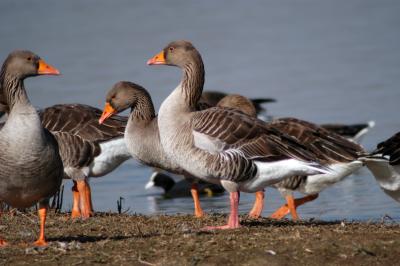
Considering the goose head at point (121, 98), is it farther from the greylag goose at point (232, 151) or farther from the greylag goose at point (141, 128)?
the greylag goose at point (232, 151)

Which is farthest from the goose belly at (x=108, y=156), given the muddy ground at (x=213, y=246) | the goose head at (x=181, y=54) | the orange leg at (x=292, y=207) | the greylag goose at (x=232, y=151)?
the muddy ground at (x=213, y=246)

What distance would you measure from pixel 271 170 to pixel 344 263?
2.14 metres

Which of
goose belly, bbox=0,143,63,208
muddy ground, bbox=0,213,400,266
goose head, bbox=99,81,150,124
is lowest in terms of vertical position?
muddy ground, bbox=0,213,400,266

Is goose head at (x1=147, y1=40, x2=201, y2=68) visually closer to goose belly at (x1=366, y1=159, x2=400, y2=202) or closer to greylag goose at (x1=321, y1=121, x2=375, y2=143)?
goose belly at (x1=366, y1=159, x2=400, y2=202)

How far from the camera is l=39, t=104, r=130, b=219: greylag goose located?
10.2 metres

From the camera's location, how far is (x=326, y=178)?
10.7 metres

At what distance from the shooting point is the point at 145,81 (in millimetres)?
23594

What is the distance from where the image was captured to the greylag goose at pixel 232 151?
833 cm

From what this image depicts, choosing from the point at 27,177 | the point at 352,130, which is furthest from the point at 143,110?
the point at 352,130

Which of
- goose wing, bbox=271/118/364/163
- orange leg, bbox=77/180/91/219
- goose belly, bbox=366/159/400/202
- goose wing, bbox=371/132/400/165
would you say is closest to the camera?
goose wing, bbox=371/132/400/165

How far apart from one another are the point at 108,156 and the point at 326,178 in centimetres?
269

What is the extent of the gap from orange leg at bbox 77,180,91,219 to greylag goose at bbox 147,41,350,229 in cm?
168

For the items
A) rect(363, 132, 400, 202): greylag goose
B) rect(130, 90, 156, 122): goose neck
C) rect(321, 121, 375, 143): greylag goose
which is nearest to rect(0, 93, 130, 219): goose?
rect(130, 90, 156, 122): goose neck

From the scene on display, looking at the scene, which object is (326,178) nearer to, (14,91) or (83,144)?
(83,144)
